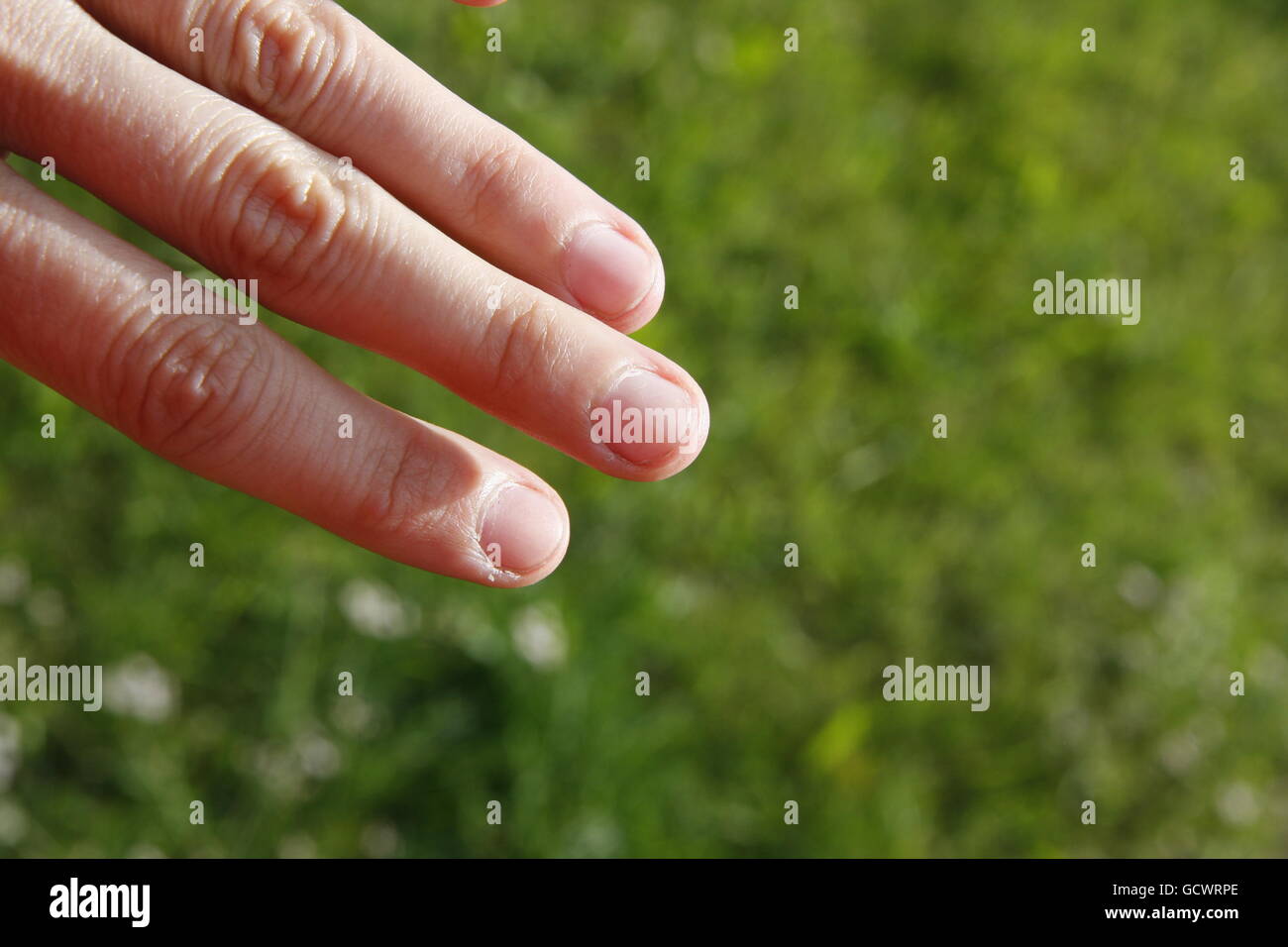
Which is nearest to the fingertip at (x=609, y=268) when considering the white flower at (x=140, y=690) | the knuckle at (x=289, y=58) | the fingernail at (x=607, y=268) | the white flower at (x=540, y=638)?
the fingernail at (x=607, y=268)

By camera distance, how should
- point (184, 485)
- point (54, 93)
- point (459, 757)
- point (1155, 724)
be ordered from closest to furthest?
1. point (54, 93)
2. point (459, 757)
3. point (184, 485)
4. point (1155, 724)

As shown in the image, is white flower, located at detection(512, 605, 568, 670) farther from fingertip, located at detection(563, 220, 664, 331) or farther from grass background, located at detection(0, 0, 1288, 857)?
fingertip, located at detection(563, 220, 664, 331)

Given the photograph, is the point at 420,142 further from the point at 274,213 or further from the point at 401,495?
the point at 401,495

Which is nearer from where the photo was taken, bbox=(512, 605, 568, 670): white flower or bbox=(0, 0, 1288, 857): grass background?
bbox=(0, 0, 1288, 857): grass background

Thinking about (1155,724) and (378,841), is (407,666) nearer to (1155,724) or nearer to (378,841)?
(378,841)

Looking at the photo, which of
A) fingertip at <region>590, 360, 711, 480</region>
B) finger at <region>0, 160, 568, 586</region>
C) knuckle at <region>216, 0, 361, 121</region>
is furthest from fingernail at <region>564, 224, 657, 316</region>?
knuckle at <region>216, 0, 361, 121</region>

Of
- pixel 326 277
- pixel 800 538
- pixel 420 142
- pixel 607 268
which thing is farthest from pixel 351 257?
pixel 800 538

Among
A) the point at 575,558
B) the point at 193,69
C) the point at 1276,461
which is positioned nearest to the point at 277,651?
the point at 575,558
